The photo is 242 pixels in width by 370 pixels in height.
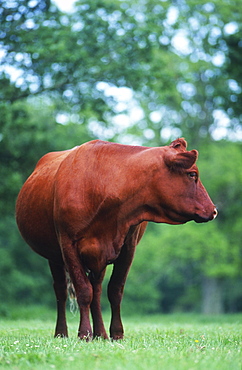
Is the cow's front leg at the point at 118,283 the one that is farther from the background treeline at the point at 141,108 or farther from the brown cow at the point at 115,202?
the background treeline at the point at 141,108

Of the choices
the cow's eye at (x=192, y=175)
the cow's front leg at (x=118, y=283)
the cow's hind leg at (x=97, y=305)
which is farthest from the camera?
the cow's front leg at (x=118, y=283)

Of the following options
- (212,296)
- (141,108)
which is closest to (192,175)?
(212,296)

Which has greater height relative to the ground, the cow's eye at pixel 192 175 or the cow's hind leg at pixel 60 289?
the cow's eye at pixel 192 175

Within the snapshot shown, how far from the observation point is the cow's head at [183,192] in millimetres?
6301

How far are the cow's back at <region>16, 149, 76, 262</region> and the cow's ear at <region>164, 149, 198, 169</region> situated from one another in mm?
1594

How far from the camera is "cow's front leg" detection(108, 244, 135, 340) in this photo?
686 cm

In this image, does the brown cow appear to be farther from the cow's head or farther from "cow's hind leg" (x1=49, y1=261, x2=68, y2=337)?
"cow's hind leg" (x1=49, y1=261, x2=68, y2=337)

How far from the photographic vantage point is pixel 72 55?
16.4 meters

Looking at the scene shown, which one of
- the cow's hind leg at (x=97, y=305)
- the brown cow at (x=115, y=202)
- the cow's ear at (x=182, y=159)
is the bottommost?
the cow's hind leg at (x=97, y=305)

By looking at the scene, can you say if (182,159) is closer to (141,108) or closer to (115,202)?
(115,202)

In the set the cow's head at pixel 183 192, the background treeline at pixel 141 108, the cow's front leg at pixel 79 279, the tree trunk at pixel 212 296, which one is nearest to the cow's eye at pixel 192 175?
the cow's head at pixel 183 192

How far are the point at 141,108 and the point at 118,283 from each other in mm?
27011

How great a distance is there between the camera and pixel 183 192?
6324mm

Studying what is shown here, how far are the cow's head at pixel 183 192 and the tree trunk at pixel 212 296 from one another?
23.4 metres
